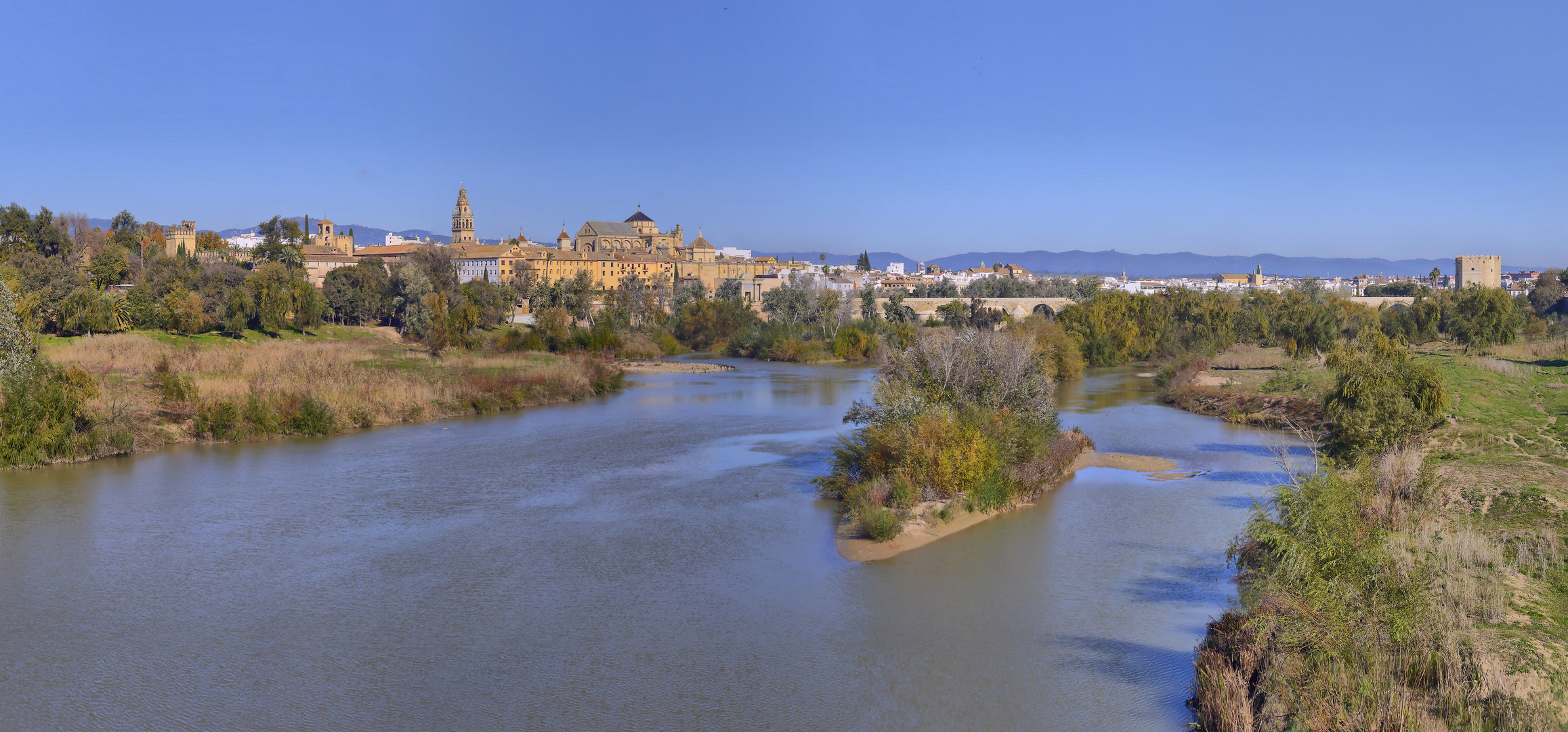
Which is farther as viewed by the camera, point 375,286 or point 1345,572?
point 375,286

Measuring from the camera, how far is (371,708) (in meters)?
9.52

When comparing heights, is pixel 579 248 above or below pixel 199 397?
above

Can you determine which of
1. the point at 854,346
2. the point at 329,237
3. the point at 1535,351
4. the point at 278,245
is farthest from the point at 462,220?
the point at 1535,351

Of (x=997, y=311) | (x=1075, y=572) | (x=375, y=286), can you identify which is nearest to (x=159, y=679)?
(x=1075, y=572)

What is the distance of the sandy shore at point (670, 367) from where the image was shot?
5009 cm

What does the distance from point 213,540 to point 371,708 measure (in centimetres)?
771

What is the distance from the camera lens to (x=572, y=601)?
12539mm

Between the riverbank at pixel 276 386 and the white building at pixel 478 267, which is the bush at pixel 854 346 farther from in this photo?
the white building at pixel 478 267

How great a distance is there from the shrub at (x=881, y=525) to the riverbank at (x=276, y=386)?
17.1 m

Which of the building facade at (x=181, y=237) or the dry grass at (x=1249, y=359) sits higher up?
the building facade at (x=181, y=237)

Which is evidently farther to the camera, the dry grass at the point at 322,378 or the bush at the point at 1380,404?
the dry grass at the point at 322,378

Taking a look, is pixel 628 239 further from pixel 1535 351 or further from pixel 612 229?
pixel 1535 351

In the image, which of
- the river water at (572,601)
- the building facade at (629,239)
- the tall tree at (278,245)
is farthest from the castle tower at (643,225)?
the river water at (572,601)

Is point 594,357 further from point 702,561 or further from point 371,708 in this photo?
point 371,708
